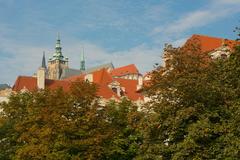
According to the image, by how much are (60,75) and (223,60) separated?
491 feet

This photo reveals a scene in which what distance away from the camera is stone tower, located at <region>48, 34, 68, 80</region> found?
175 meters

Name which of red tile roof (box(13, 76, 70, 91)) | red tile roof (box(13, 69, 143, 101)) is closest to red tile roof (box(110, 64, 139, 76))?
red tile roof (box(13, 69, 143, 101))

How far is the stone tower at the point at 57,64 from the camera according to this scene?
6900 inches

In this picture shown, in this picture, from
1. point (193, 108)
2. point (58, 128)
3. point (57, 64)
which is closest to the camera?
point (193, 108)

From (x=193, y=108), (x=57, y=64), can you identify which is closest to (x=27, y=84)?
(x=193, y=108)

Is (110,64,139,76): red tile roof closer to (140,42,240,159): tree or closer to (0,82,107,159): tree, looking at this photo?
(0,82,107,159): tree

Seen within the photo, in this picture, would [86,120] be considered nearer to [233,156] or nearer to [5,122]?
[5,122]

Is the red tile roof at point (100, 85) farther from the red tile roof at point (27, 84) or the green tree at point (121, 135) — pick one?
the green tree at point (121, 135)

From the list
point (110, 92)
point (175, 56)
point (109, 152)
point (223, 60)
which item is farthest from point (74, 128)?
point (110, 92)

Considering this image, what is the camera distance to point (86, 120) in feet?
111

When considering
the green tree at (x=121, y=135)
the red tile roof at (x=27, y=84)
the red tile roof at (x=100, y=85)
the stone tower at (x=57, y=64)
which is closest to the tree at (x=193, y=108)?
the green tree at (x=121, y=135)

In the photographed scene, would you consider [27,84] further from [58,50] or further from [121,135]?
[58,50]

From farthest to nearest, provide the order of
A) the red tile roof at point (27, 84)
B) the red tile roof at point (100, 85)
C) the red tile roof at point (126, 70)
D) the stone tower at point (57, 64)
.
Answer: the stone tower at point (57, 64), the red tile roof at point (126, 70), the red tile roof at point (100, 85), the red tile roof at point (27, 84)

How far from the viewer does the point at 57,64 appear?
577 feet
